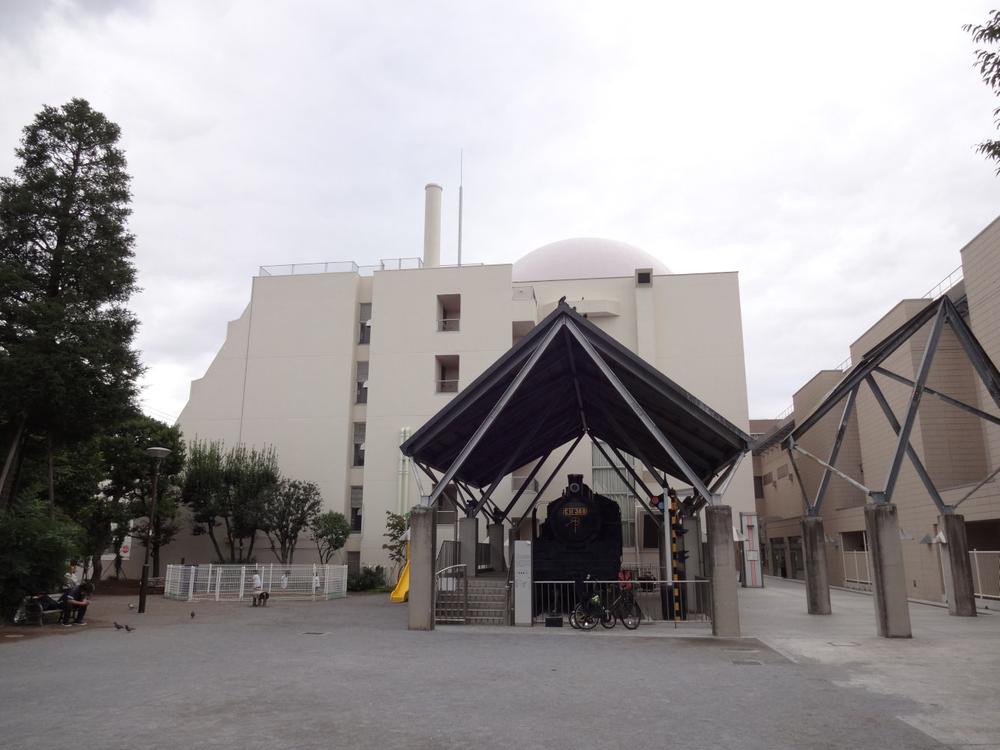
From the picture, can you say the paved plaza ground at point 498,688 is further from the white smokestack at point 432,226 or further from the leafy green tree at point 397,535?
the white smokestack at point 432,226

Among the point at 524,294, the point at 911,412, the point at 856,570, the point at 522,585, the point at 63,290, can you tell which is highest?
the point at 524,294

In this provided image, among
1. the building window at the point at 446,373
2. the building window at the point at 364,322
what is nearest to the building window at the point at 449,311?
the building window at the point at 446,373

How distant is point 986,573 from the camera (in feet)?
81.3

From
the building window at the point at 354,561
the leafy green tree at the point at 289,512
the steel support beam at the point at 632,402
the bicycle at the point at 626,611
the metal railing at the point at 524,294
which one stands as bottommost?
the bicycle at the point at 626,611

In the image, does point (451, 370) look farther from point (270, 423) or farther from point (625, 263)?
point (625, 263)

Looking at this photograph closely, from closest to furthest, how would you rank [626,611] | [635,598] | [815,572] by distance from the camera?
[626,611] < [635,598] < [815,572]

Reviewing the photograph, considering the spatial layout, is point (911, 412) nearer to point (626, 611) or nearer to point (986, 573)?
point (626, 611)

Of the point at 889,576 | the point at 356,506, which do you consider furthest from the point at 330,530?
the point at 889,576

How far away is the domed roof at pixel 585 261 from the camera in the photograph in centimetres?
4647

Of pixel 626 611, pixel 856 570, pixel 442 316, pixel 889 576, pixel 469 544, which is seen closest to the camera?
pixel 889 576

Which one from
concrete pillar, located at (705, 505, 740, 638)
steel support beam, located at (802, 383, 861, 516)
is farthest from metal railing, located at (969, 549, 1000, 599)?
concrete pillar, located at (705, 505, 740, 638)

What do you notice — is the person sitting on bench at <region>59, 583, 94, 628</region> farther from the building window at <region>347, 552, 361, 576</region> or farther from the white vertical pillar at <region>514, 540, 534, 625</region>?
the building window at <region>347, 552, 361, 576</region>

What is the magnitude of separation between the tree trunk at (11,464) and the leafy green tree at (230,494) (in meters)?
15.2

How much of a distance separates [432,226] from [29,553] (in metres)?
33.0
